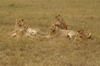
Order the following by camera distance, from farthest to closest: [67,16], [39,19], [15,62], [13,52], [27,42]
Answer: [67,16] < [39,19] < [27,42] < [13,52] < [15,62]

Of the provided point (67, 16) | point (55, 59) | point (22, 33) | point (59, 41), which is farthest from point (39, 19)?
point (55, 59)

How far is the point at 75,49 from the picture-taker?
586 cm

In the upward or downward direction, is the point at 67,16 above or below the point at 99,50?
above

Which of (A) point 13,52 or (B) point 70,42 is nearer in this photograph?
(A) point 13,52

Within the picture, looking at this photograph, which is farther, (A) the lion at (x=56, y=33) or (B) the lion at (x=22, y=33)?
(A) the lion at (x=56, y=33)

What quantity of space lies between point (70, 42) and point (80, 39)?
1.39 feet

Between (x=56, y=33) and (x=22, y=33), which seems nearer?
(x=22, y=33)

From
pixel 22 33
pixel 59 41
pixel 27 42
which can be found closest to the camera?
pixel 27 42

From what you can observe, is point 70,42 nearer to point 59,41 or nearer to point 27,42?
point 59,41

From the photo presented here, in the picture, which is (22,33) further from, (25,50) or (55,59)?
(55,59)

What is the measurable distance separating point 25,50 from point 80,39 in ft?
7.56

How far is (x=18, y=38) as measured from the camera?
6.57m

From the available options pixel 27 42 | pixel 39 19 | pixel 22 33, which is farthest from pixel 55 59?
pixel 39 19

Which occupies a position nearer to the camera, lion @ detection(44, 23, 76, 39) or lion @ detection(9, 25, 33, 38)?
lion @ detection(9, 25, 33, 38)
